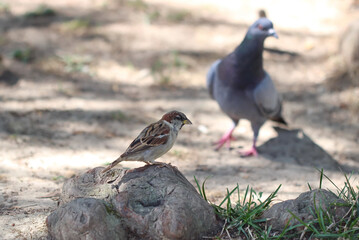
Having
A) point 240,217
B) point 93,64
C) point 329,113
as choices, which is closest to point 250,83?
point 329,113

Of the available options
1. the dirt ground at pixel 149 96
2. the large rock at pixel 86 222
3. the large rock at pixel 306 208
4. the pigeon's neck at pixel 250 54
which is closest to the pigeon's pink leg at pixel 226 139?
the dirt ground at pixel 149 96

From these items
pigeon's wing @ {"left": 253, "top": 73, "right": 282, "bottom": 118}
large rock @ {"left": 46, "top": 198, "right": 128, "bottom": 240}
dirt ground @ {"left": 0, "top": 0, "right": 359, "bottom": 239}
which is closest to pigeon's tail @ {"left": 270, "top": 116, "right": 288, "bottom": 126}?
dirt ground @ {"left": 0, "top": 0, "right": 359, "bottom": 239}

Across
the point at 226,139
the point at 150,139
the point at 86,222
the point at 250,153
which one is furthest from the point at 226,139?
the point at 86,222

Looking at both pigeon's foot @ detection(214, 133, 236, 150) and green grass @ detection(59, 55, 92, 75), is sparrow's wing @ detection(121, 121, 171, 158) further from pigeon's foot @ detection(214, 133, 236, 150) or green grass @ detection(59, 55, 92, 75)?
green grass @ detection(59, 55, 92, 75)

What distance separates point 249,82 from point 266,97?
282 millimetres

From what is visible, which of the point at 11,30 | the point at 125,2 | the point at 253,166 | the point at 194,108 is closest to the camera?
the point at 253,166

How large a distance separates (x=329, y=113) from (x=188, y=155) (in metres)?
2.74

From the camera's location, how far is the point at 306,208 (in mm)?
3371

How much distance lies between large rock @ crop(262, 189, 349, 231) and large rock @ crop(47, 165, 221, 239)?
0.41 meters

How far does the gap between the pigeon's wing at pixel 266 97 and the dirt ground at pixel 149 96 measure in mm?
593

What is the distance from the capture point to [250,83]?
5.86m

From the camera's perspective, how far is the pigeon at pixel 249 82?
576 centimetres

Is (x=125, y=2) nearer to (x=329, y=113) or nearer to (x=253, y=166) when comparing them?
(x=329, y=113)

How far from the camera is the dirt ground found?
507 centimetres
